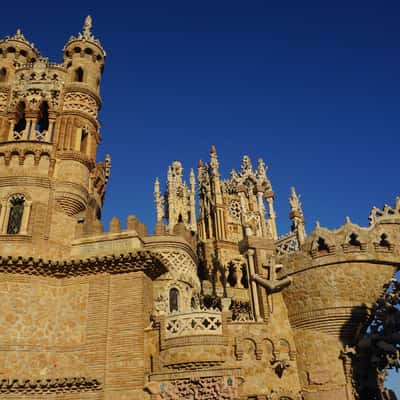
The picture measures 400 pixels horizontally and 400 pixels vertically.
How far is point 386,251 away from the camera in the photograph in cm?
1883

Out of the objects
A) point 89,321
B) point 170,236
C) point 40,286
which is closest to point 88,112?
point 170,236

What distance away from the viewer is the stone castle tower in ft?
53.3

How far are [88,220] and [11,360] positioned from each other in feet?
21.1

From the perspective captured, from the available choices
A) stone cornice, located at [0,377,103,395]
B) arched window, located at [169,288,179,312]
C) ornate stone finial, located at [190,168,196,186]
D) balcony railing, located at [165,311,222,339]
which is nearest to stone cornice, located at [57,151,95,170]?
arched window, located at [169,288,179,312]

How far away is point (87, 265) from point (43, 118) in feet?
30.5

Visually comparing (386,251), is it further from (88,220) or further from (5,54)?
(5,54)

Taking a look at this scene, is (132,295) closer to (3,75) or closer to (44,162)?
(44,162)

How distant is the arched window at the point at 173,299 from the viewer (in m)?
20.5

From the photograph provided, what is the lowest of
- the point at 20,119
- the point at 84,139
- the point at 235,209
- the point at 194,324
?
the point at 194,324

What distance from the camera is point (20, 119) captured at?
75.7 feet

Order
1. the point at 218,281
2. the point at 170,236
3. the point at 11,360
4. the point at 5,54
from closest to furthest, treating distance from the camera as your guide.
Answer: the point at 11,360 < the point at 170,236 < the point at 5,54 < the point at 218,281

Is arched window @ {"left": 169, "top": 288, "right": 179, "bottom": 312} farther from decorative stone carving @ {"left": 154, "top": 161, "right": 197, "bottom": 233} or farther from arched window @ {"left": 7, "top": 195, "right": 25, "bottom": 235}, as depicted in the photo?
decorative stone carving @ {"left": 154, "top": 161, "right": 197, "bottom": 233}

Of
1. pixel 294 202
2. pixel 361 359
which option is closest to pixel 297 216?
pixel 294 202

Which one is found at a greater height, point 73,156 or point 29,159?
point 73,156
